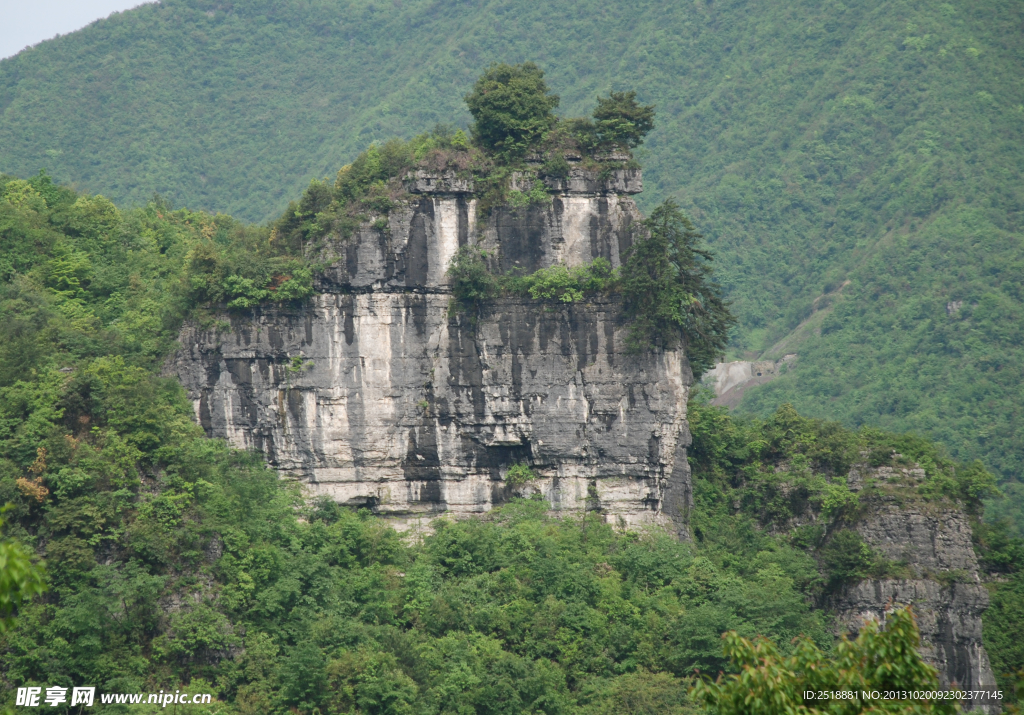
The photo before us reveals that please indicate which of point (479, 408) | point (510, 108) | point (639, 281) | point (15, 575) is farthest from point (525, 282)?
point (15, 575)

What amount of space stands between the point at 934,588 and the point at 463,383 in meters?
12.1

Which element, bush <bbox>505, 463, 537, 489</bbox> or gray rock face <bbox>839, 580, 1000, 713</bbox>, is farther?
bush <bbox>505, 463, 537, 489</bbox>

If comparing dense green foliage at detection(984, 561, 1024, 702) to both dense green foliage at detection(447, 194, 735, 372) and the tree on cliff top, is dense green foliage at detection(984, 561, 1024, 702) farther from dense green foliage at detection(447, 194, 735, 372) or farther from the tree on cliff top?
the tree on cliff top

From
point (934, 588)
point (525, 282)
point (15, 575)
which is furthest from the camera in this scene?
point (525, 282)

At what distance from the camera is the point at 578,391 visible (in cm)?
3150

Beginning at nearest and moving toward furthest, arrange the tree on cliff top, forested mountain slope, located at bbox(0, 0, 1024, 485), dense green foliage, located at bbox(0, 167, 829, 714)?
dense green foliage, located at bbox(0, 167, 829, 714) < the tree on cliff top < forested mountain slope, located at bbox(0, 0, 1024, 485)

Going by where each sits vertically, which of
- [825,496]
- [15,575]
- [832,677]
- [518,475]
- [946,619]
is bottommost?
[946,619]

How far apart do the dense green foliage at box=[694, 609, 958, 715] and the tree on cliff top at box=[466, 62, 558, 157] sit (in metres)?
21.5

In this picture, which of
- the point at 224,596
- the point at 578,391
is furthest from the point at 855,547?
the point at 224,596

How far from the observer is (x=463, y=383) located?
31.5m

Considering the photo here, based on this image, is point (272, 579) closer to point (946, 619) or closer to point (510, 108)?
point (510, 108)

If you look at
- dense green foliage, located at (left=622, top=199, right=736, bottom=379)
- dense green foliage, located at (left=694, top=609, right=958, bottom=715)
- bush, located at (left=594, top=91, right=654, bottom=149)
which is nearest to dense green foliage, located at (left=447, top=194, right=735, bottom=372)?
dense green foliage, located at (left=622, top=199, right=736, bottom=379)

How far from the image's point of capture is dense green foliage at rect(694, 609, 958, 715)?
11695 mm

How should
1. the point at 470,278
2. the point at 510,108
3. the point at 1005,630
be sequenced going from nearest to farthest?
the point at 1005,630 < the point at 470,278 < the point at 510,108
